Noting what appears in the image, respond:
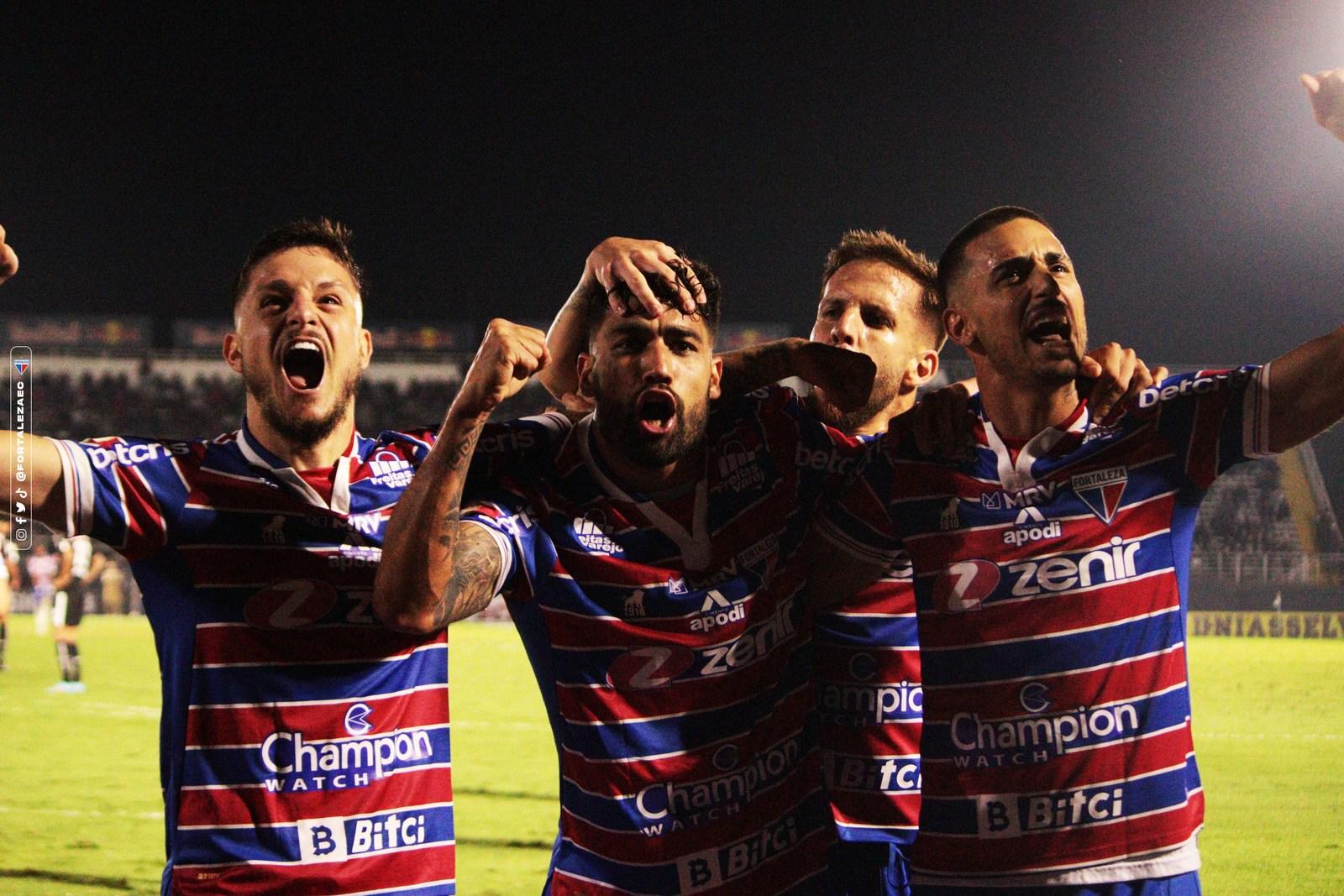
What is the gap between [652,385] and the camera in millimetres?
2369

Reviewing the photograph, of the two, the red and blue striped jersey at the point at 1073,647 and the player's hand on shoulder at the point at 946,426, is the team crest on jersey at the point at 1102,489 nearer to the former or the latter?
the red and blue striped jersey at the point at 1073,647

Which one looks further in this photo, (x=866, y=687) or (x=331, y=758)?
(x=866, y=687)

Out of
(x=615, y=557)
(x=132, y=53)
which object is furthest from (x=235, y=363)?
(x=132, y=53)

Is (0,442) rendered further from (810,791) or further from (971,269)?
(971,269)

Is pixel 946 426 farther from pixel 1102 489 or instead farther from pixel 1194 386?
pixel 1194 386

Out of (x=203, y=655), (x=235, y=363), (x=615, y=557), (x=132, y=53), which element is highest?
(x=132, y=53)

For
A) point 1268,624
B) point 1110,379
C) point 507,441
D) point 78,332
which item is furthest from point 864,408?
point 78,332

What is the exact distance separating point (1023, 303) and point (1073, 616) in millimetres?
672

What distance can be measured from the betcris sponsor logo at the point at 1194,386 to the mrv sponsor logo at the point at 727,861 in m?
1.13

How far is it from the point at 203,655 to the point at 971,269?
183 cm

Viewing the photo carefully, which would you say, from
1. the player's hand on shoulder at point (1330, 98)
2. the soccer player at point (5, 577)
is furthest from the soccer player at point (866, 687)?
the soccer player at point (5, 577)

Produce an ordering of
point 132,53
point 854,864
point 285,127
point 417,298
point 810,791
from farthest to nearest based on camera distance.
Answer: point 417,298 < point 285,127 < point 132,53 < point 854,864 < point 810,791

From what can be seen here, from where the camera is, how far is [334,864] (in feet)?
7.73

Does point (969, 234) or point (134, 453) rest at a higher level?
point (969, 234)
